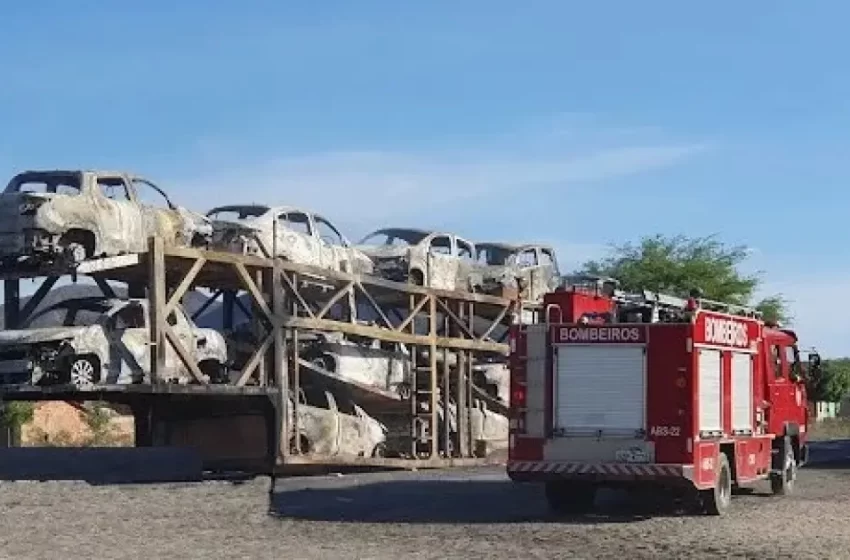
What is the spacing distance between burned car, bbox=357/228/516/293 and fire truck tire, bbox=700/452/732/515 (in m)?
11.0

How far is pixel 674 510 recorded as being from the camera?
56.7 ft

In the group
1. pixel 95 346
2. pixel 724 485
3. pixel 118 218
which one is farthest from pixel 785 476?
pixel 118 218

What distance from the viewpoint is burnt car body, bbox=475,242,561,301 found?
97.3ft

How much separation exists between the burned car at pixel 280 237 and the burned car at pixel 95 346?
1668mm

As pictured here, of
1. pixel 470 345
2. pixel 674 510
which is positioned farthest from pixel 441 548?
pixel 470 345

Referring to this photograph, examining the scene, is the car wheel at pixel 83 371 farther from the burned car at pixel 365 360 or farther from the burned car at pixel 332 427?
the burned car at pixel 365 360

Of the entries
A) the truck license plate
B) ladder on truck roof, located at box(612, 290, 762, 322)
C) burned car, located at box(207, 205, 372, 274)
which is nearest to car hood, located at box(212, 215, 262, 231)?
burned car, located at box(207, 205, 372, 274)

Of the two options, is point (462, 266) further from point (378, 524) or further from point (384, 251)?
point (378, 524)

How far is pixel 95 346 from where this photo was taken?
19688mm

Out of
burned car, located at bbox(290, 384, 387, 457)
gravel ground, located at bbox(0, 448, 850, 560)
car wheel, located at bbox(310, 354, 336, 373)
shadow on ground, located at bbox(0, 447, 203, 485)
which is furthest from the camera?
car wheel, located at bbox(310, 354, 336, 373)

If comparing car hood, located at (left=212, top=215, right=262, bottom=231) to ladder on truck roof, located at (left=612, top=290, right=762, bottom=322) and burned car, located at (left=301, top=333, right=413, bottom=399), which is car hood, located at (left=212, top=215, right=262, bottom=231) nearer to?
burned car, located at (left=301, top=333, right=413, bottom=399)

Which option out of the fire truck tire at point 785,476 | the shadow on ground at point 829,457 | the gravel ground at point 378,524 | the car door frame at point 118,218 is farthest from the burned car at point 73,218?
the shadow on ground at point 829,457

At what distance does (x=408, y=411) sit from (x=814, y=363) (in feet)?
27.5

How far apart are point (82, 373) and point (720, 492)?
30.2ft
